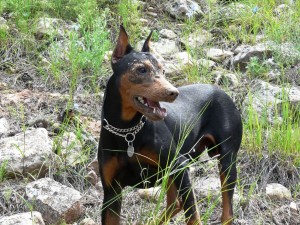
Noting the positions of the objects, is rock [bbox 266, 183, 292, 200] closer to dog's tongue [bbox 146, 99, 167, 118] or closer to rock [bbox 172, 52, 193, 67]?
dog's tongue [bbox 146, 99, 167, 118]

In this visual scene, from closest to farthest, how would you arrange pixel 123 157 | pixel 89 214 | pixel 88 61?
pixel 123 157 < pixel 89 214 < pixel 88 61

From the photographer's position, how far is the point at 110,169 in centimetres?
424

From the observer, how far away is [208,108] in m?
5.00

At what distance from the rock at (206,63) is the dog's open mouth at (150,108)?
2706 millimetres

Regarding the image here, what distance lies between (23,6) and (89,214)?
2.97 m

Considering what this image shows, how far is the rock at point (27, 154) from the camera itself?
200 inches

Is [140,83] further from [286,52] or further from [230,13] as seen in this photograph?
[230,13]

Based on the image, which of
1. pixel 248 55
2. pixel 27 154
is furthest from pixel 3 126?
pixel 248 55

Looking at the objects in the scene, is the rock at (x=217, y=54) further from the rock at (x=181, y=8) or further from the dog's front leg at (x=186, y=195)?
the dog's front leg at (x=186, y=195)

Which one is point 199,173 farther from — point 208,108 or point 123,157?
point 123,157

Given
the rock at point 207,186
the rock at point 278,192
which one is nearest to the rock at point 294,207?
the rock at point 278,192

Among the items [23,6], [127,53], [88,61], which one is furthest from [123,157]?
[23,6]

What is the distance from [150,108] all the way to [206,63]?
2.88 meters

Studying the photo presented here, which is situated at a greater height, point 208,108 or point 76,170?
point 208,108
